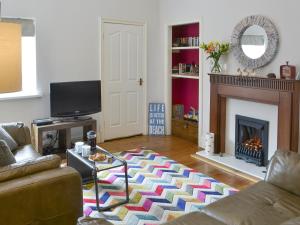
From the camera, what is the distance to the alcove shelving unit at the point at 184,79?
18.5 ft

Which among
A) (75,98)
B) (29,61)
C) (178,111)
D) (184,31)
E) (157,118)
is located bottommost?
(157,118)

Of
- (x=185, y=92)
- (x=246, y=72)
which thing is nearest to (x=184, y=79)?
(x=185, y=92)

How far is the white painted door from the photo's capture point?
5.52 meters

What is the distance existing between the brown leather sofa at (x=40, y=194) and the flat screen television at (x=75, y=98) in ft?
7.90

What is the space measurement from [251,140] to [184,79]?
2.05 meters

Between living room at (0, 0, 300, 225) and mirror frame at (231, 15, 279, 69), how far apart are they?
13 millimetres

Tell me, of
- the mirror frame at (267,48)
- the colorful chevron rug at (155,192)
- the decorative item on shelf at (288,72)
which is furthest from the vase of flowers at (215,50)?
the colorful chevron rug at (155,192)

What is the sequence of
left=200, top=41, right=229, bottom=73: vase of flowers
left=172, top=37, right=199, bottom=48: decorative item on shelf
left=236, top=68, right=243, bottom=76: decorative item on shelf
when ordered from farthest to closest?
1. left=172, top=37, right=199, bottom=48: decorative item on shelf
2. left=200, top=41, right=229, bottom=73: vase of flowers
3. left=236, top=68, right=243, bottom=76: decorative item on shelf

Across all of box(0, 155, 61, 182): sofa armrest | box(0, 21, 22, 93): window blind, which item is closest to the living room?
box(0, 155, 61, 182): sofa armrest

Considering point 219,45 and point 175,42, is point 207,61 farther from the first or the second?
point 175,42

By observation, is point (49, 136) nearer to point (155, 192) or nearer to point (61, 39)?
point (61, 39)

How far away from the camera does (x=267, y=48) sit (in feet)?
13.6

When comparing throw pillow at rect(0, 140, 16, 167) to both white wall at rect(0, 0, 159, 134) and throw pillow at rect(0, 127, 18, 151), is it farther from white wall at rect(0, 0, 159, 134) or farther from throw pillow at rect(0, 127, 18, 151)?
white wall at rect(0, 0, 159, 134)

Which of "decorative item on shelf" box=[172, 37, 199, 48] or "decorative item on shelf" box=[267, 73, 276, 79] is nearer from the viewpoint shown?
"decorative item on shelf" box=[267, 73, 276, 79]
